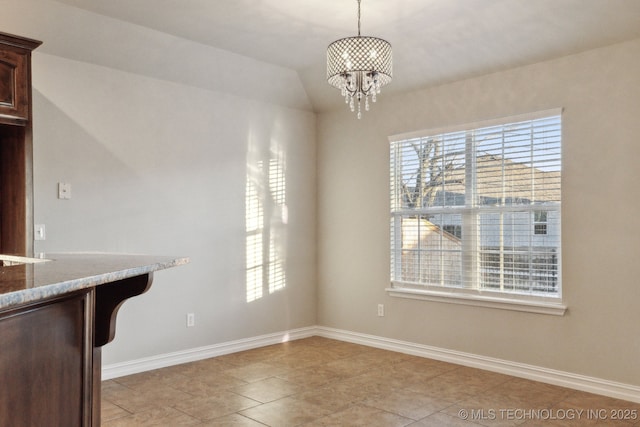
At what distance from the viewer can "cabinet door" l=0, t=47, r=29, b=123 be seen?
3.00 meters

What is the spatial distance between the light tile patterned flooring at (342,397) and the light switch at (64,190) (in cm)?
140

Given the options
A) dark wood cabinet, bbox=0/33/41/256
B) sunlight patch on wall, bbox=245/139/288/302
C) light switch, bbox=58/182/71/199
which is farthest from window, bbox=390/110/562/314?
dark wood cabinet, bbox=0/33/41/256

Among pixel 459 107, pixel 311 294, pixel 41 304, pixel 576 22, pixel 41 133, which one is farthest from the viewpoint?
pixel 311 294

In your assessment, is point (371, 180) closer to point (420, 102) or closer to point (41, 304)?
point (420, 102)

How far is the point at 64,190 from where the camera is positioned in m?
3.81

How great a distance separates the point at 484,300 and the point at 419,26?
85.8 inches

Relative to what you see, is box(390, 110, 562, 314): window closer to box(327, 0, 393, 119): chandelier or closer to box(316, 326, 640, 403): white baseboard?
box(316, 326, 640, 403): white baseboard

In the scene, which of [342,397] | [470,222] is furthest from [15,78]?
[470,222]

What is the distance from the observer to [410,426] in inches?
120

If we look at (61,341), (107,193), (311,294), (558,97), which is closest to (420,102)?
(558,97)

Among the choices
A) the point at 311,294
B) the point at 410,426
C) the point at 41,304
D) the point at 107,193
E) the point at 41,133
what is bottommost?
the point at 410,426

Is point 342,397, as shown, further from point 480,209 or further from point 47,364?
point 47,364

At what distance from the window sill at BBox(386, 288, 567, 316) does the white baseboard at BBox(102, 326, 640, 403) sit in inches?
16.6

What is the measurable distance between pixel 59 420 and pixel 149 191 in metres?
2.97
